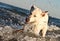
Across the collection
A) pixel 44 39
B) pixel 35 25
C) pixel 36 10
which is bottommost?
pixel 44 39

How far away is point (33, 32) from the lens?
13.8 meters

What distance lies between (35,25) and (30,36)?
0.97 metres

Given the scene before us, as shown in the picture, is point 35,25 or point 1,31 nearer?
point 35,25

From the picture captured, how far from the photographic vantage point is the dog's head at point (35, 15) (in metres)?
12.6

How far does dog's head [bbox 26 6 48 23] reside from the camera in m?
12.6

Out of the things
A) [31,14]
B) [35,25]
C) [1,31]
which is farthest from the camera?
[1,31]

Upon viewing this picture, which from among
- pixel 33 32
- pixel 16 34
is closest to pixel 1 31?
pixel 16 34

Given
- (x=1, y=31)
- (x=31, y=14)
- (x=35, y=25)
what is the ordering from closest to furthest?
(x=31, y=14) → (x=35, y=25) → (x=1, y=31)

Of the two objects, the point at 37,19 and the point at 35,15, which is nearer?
the point at 35,15

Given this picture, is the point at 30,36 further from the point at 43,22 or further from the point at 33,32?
the point at 43,22

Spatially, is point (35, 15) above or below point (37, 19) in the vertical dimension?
above

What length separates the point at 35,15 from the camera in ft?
42.2

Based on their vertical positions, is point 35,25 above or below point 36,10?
below

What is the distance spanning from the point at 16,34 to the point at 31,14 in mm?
2124
